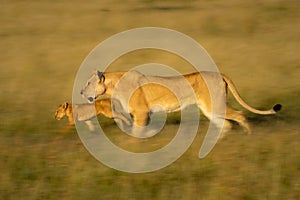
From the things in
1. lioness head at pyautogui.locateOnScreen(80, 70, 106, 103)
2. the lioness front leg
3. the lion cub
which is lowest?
the lioness front leg

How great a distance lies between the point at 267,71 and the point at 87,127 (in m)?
6.49

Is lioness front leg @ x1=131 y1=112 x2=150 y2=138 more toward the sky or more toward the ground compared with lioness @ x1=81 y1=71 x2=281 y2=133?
more toward the ground

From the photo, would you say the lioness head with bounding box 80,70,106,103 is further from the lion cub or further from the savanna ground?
the savanna ground

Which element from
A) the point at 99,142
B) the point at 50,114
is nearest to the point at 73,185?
the point at 99,142

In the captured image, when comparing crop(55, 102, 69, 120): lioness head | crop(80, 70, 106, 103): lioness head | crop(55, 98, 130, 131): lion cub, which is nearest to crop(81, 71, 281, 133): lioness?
crop(80, 70, 106, 103): lioness head

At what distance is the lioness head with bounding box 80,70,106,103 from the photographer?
11.2 m

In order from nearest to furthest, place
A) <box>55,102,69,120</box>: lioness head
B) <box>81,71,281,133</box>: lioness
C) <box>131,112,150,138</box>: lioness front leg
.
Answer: <box>131,112,150,138</box>: lioness front leg < <box>81,71,281,133</box>: lioness < <box>55,102,69,120</box>: lioness head

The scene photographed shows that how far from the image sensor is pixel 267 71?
16953 millimetres

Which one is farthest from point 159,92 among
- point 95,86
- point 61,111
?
point 61,111

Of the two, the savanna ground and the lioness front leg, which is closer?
the savanna ground

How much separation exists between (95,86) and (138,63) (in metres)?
6.19

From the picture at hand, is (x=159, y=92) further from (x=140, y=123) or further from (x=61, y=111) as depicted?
(x=61, y=111)

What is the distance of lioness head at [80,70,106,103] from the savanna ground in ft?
1.71

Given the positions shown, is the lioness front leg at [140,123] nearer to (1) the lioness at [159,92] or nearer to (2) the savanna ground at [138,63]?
(1) the lioness at [159,92]
